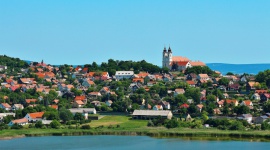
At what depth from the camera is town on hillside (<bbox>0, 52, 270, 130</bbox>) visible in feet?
129

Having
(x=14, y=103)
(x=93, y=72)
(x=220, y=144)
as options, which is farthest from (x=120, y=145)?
(x=93, y=72)

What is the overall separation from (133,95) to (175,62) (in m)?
23.2

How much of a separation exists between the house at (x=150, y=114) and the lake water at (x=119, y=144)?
6.92 m

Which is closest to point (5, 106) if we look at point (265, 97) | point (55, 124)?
point (55, 124)

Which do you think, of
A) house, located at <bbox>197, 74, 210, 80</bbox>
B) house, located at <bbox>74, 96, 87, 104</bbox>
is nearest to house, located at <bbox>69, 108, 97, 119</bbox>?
house, located at <bbox>74, 96, 87, 104</bbox>

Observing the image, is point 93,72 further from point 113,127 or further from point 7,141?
point 7,141

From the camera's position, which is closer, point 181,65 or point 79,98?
point 79,98

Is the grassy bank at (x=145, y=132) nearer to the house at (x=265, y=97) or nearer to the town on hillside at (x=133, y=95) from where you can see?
the town on hillside at (x=133, y=95)

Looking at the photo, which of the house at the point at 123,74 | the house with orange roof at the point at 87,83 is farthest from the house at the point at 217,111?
the house at the point at 123,74

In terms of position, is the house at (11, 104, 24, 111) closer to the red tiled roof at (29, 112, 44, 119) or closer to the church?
the red tiled roof at (29, 112, 44, 119)

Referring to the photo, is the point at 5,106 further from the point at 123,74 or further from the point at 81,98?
the point at 123,74

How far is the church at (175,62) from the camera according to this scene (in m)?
69.1

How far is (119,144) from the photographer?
31344 mm

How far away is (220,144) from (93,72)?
3578 centimetres
